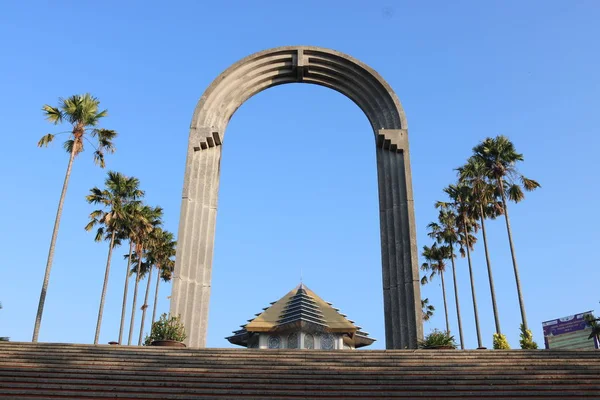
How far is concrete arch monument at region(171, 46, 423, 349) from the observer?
18391 mm

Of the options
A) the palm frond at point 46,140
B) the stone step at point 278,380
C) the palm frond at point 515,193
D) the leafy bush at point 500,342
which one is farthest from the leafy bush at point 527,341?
the palm frond at point 46,140

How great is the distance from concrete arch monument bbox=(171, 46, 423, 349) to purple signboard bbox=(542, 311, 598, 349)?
4646 inches

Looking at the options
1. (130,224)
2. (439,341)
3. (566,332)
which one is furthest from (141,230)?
(566,332)

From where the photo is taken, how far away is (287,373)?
38.1ft

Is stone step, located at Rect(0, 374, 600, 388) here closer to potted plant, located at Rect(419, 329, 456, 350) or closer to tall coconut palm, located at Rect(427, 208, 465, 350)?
potted plant, located at Rect(419, 329, 456, 350)

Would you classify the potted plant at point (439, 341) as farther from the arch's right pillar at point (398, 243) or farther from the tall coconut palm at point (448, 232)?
the tall coconut palm at point (448, 232)

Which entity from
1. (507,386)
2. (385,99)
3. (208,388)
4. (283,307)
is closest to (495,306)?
(283,307)

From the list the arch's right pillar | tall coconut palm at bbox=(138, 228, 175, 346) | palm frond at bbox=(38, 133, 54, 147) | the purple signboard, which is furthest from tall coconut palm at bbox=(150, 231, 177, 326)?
the purple signboard

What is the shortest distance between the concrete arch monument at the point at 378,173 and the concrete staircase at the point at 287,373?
4.80m

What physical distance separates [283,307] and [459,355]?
20.0 meters

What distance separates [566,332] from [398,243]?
408 feet

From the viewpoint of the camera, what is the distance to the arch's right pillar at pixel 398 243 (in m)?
17.9

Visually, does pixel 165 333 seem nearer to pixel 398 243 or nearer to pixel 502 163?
pixel 398 243

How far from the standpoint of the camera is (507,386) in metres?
11.0
